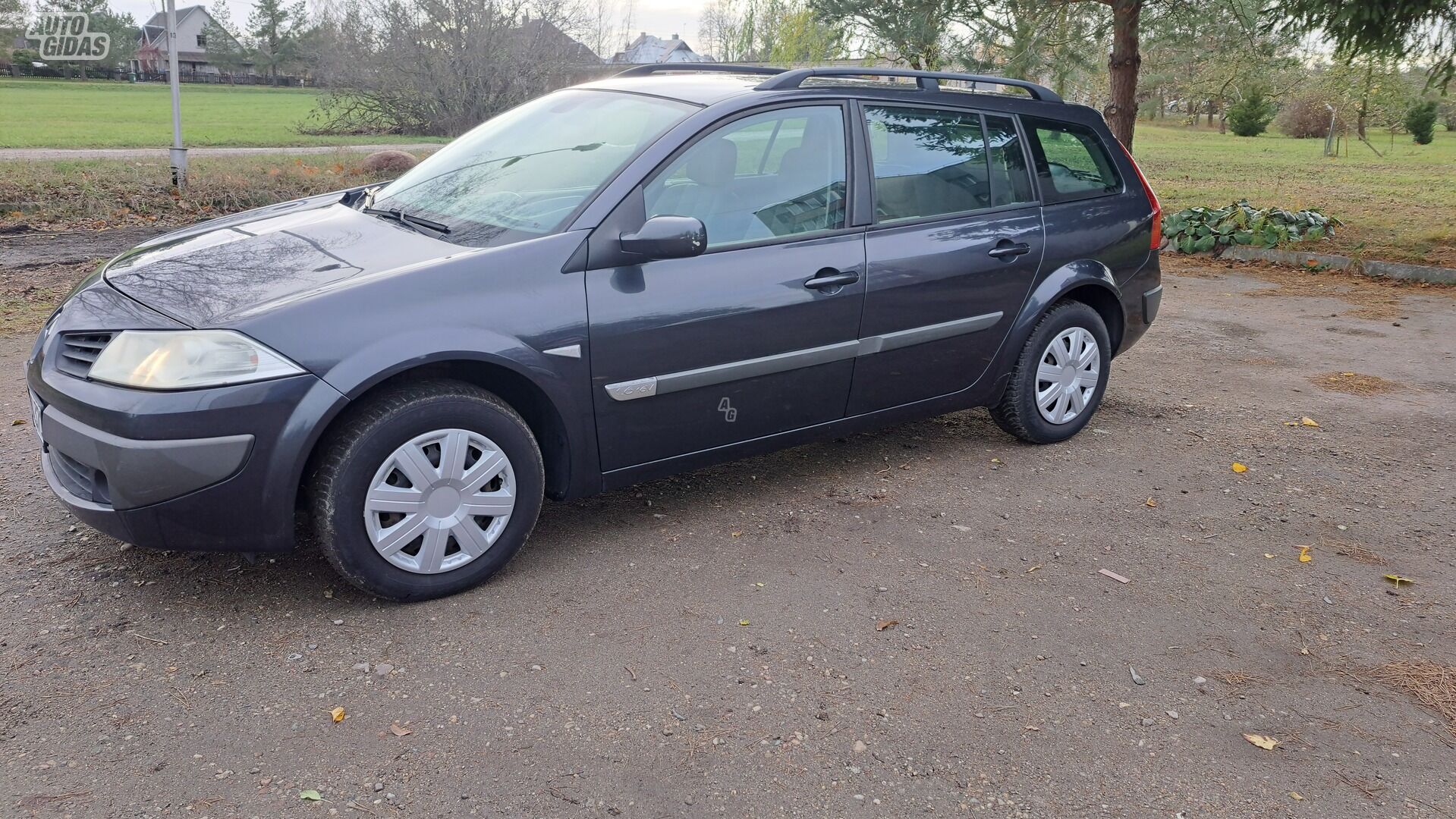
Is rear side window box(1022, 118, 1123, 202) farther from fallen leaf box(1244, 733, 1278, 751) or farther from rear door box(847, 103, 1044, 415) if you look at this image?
fallen leaf box(1244, 733, 1278, 751)

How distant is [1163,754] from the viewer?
289 cm

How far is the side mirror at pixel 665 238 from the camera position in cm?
361

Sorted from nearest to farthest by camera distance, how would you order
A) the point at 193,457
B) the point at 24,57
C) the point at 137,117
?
1. the point at 193,457
2. the point at 137,117
3. the point at 24,57

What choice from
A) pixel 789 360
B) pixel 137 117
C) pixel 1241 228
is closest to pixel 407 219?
pixel 789 360

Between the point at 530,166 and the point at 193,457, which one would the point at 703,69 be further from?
the point at 193,457

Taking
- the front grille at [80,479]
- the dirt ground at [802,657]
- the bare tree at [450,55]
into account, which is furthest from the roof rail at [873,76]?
the bare tree at [450,55]

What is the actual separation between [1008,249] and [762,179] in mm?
1338

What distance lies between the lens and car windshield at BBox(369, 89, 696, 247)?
3830mm

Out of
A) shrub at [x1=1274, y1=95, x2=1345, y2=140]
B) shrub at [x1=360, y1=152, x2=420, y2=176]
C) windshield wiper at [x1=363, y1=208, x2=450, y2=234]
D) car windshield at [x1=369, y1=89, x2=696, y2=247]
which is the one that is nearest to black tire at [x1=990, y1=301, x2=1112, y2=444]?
car windshield at [x1=369, y1=89, x2=696, y2=247]

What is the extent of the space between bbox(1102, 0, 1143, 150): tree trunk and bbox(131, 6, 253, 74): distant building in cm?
6566

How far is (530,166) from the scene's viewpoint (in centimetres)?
418

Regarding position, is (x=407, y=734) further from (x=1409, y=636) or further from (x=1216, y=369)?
(x=1216, y=369)

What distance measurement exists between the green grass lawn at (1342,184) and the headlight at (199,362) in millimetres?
11472

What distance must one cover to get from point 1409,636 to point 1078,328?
211 centimetres
